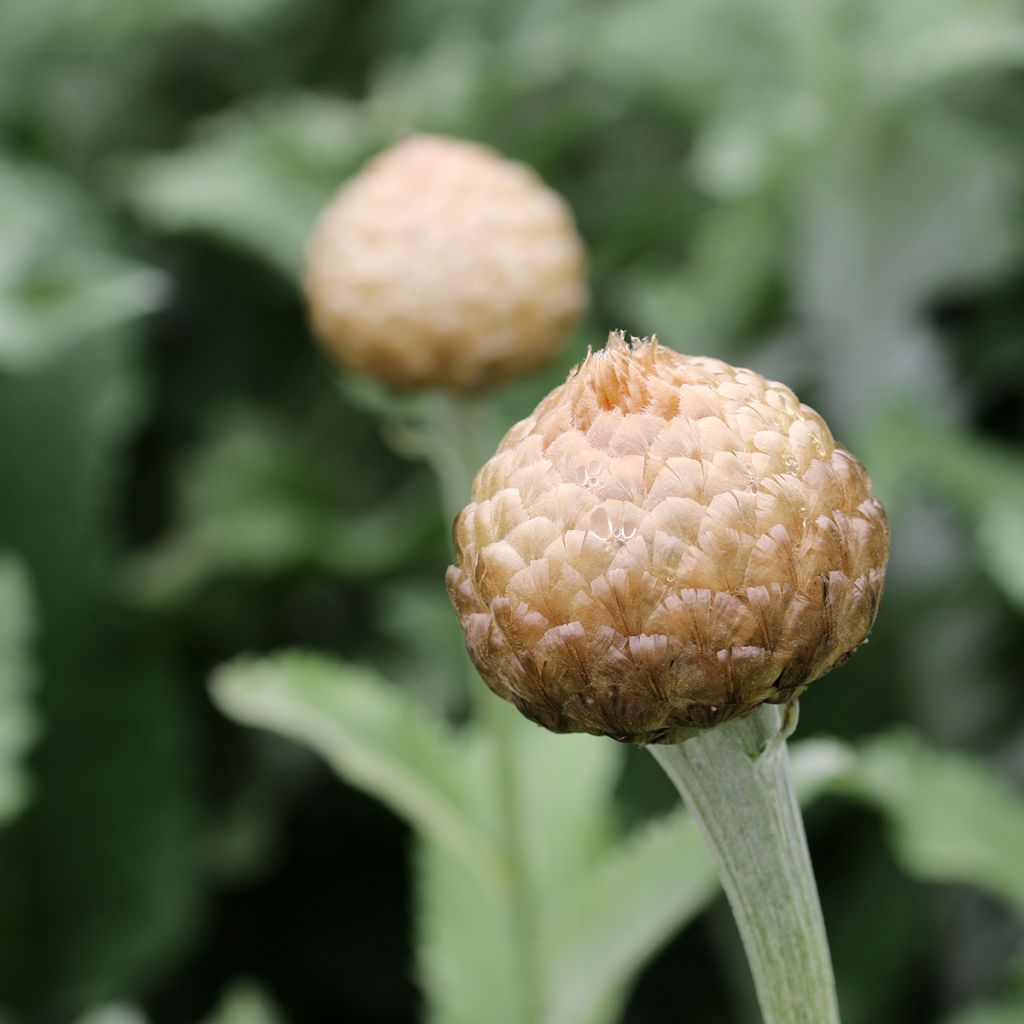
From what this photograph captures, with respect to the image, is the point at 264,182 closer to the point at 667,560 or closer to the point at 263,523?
the point at 263,523

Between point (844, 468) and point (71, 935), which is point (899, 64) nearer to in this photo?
point (844, 468)

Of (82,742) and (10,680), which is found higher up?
(10,680)

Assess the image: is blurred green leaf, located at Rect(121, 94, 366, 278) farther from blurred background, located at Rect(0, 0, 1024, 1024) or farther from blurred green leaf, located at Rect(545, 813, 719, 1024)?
blurred green leaf, located at Rect(545, 813, 719, 1024)

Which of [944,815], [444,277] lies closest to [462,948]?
[944,815]

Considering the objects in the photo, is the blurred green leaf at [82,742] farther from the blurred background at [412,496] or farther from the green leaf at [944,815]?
the green leaf at [944,815]

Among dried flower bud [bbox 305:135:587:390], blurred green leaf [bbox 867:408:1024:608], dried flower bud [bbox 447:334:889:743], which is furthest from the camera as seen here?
blurred green leaf [bbox 867:408:1024:608]

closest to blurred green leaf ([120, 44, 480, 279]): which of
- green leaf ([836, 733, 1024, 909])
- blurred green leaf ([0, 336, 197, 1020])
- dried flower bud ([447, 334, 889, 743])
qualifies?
blurred green leaf ([0, 336, 197, 1020])
